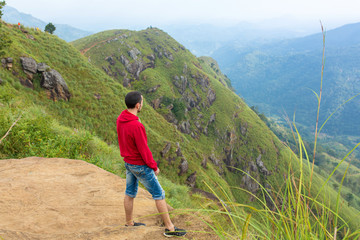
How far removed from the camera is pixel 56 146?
6242 mm

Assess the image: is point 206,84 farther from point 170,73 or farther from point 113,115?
point 113,115

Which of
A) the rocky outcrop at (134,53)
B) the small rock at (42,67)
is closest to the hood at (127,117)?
the small rock at (42,67)

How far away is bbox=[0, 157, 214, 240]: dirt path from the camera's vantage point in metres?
3.09

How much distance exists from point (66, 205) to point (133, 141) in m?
1.98

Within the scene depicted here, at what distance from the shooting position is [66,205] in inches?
151

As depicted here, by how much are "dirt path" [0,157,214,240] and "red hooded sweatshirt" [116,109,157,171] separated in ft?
3.41

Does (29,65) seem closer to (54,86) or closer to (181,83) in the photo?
(54,86)

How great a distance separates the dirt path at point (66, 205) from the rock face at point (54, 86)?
14053 mm

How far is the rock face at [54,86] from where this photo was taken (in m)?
16.9

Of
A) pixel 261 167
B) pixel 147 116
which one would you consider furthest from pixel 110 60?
pixel 261 167

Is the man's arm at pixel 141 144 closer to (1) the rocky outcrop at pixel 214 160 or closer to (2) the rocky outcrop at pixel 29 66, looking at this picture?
(2) the rocky outcrop at pixel 29 66

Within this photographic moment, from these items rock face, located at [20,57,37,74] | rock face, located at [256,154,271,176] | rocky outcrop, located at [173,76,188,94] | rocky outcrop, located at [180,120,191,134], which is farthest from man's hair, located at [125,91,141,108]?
rock face, located at [256,154,271,176]

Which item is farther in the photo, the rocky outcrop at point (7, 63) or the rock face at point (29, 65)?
the rock face at point (29, 65)

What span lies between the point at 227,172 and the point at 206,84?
4030 cm
